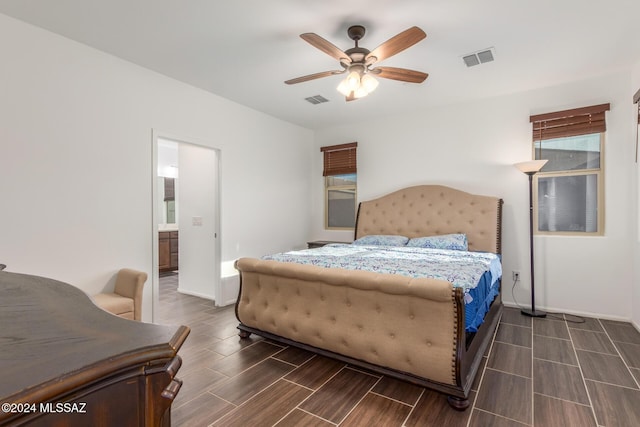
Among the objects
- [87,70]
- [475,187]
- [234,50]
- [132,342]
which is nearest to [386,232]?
[475,187]

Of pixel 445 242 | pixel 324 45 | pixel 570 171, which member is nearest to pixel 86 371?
pixel 324 45

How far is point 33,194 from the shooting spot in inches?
103

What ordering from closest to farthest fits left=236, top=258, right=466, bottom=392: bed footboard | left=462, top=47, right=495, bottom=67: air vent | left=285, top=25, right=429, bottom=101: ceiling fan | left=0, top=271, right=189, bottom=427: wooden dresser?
left=0, top=271, right=189, bottom=427: wooden dresser < left=236, top=258, right=466, bottom=392: bed footboard < left=285, top=25, right=429, bottom=101: ceiling fan < left=462, top=47, right=495, bottom=67: air vent

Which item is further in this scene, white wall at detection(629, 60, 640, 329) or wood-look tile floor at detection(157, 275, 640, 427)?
white wall at detection(629, 60, 640, 329)

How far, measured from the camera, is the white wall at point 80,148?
8.30 ft

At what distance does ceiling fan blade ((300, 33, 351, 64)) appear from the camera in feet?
7.22

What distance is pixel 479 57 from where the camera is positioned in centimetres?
312

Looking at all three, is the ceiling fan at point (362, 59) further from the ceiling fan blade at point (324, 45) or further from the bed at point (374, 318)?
the bed at point (374, 318)

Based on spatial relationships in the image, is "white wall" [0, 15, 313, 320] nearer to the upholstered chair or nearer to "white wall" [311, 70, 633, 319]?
the upholstered chair

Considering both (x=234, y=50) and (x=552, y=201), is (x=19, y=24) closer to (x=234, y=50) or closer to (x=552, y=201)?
(x=234, y=50)

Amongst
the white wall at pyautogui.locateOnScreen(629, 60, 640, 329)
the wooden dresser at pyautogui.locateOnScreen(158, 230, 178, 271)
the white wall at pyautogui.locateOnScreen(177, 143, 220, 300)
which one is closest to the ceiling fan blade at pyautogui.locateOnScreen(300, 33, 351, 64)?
the white wall at pyautogui.locateOnScreen(177, 143, 220, 300)

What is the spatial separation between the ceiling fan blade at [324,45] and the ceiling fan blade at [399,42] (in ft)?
0.65

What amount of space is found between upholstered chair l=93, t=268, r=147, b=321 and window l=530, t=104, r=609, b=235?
4.55m

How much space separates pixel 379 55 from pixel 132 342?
8.28 feet
